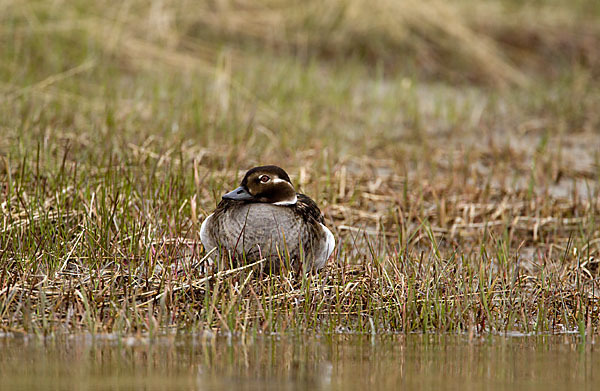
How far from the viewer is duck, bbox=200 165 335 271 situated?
16.7ft

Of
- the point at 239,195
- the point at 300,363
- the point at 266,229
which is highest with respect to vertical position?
the point at 239,195

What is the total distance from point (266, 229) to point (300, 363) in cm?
138

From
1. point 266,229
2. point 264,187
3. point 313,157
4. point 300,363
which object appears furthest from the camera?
point 313,157

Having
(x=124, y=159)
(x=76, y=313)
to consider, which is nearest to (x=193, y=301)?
(x=76, y=313)

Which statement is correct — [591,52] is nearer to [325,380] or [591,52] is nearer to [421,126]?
[421,126]

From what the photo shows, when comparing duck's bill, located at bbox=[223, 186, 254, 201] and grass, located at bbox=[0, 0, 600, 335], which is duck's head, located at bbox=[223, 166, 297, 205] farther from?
grass, located at bbox=[0, 0, 600, 335]

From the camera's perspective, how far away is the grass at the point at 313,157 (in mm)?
4867

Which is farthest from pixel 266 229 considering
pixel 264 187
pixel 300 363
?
pixel 300 363

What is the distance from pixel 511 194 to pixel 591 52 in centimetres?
746

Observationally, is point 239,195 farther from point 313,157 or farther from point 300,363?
point 313,157

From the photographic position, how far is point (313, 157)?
8.94 meters

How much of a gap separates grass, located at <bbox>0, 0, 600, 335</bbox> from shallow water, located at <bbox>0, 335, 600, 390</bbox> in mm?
188

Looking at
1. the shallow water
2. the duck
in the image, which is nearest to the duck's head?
the duck

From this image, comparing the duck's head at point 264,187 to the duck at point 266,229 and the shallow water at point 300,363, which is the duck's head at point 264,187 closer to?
the duck at point 266,229
